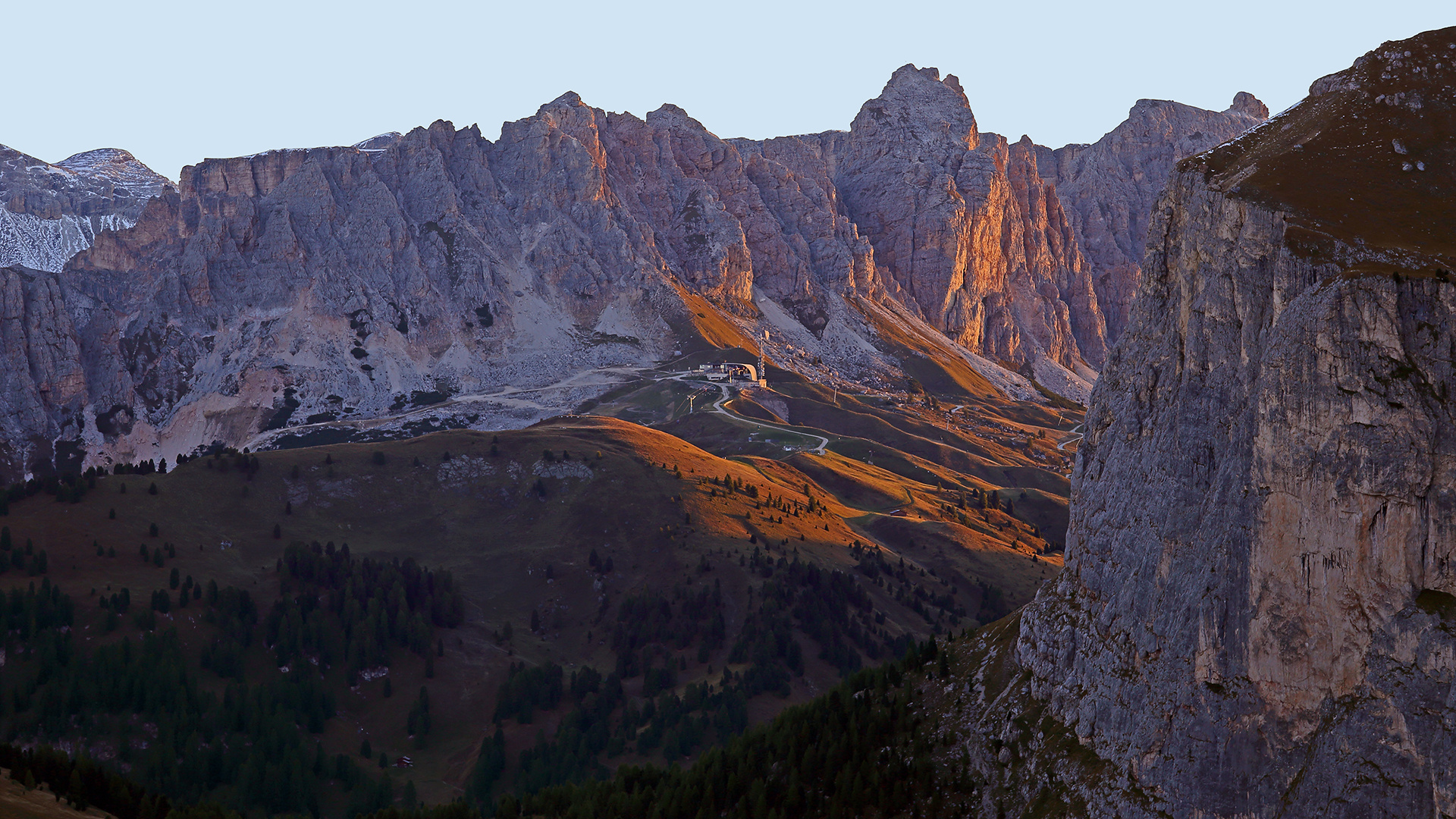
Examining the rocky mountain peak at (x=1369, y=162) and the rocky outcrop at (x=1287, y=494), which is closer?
the rocky outcrop at (x=1287, y=494)

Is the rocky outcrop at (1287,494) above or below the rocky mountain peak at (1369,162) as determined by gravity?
below

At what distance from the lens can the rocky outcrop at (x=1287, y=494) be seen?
191 feet

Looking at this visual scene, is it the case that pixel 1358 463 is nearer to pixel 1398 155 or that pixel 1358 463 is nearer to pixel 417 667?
pixel 1398 155

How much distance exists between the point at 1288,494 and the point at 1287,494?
8cm

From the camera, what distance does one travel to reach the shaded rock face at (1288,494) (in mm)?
58281

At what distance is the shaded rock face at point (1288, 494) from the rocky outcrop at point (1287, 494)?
128 mm

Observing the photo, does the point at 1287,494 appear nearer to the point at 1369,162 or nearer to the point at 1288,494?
the point at 1288,494

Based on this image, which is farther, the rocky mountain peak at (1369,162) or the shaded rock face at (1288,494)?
the rocky mountain peak at (1369,162)

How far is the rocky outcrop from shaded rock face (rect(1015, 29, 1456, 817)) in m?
0.13

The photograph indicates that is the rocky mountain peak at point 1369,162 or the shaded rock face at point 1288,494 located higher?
the rocky mountain peak at point 1369,162

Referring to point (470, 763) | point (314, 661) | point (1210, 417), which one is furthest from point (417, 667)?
point (1210, 417)

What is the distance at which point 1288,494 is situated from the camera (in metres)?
61.5

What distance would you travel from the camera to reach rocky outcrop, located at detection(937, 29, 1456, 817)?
58.3 metres

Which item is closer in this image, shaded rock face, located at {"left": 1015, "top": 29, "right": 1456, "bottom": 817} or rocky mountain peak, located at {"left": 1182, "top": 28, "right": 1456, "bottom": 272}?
shaded rock face, located at {"left": 1015, "top": 29, "right": 1456, "bottom": 817}
